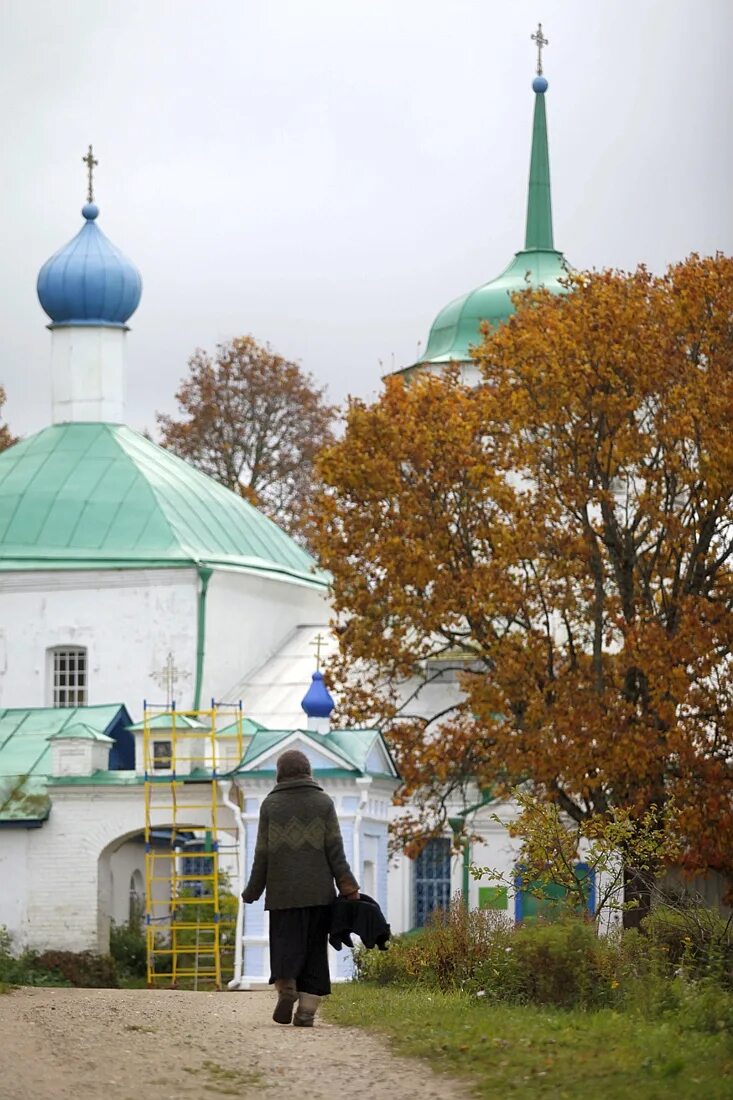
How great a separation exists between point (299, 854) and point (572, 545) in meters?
13.7

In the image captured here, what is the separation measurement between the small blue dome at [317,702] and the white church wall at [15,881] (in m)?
3.97

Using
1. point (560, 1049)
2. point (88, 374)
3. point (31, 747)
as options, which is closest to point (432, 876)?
point (31, 747)

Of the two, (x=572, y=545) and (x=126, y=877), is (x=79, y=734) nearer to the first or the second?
(x=126, y=877)

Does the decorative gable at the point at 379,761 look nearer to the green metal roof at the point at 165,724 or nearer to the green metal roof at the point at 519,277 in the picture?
the green metal roof at the point at 165,724

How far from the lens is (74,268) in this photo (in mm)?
37812

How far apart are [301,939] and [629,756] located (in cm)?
1177

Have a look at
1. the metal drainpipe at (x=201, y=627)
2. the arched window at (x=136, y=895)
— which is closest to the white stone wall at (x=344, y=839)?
the arched window at (x=136, y=895)

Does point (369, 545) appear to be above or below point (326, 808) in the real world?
above

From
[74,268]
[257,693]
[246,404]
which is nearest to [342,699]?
[257,693]

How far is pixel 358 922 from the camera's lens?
44.1 ft

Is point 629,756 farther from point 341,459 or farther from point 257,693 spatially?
point 257,693

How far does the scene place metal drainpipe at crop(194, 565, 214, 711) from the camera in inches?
1359

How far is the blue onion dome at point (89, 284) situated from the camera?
124 feet

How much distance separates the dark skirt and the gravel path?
0.29m
